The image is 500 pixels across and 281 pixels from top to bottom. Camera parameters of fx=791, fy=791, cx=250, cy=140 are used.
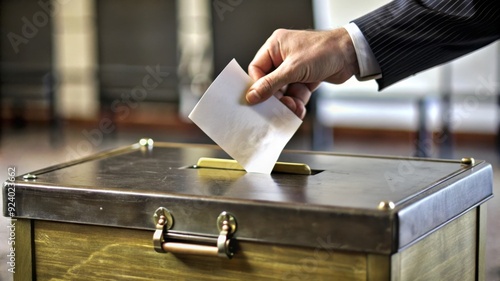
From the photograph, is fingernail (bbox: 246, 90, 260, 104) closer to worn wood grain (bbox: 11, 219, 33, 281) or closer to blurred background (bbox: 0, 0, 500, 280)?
worn wood grain (bbox: 11, 219, 33, 281)

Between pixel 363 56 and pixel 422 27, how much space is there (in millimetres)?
130

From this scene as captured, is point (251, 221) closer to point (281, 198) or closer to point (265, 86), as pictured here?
point (281, 198)

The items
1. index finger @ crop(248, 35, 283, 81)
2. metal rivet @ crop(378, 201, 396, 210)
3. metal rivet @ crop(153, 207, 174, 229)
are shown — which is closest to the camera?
metal rivet @ crop(378, 201, 396, 210)

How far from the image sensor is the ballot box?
3.99 feet

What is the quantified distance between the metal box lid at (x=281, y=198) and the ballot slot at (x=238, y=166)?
0.05 ft

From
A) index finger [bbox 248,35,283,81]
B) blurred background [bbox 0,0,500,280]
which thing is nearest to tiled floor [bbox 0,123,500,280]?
blurred background [bbox 0,0,500,280]

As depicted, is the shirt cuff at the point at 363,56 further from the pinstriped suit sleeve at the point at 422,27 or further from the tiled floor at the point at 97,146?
the tiled floor at the point at 97,146

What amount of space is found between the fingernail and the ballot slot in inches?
5.8

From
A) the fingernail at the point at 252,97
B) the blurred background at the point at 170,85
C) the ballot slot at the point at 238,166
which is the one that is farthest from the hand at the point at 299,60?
the blurred background at the point at 170,85

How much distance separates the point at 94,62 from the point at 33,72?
73 centimetres

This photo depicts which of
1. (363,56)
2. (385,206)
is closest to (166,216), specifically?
(385,206)

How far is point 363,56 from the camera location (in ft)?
5.28

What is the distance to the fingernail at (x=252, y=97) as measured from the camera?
150 centimetres

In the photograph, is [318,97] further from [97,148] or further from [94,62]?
[94,62]
